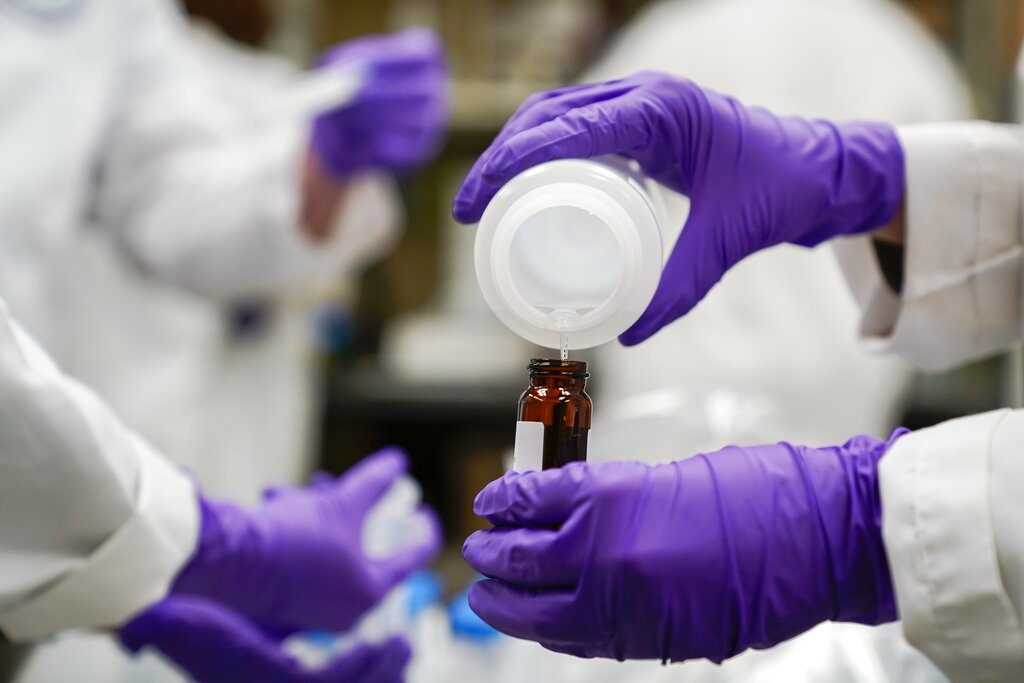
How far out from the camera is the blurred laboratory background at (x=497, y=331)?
0.99 metres

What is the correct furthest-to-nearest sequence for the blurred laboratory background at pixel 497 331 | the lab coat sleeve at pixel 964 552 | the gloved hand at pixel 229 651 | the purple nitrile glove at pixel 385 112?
the purple nitrile glove at pixel 385 112 → the blurred laboratory background at pixel 497 331 → the gloved hand at pixel 229 651 → the lab coat sleeve at pixel 964 552

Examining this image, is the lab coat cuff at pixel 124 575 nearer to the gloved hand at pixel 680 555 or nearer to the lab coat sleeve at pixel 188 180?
the gloved hand at pixel 680 555

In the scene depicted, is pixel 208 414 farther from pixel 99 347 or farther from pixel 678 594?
pixel 678 594

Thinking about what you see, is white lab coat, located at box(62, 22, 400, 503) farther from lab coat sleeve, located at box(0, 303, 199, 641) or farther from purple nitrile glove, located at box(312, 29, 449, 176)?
lab coat sleeve, located at box(0, 303, 199, 641)

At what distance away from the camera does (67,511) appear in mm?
662

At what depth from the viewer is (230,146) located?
156 cm

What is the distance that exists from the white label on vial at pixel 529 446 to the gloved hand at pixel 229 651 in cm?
30

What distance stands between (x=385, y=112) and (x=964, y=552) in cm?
105

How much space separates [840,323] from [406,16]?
1.49 m

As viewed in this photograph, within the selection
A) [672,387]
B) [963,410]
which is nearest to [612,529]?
[672,387]

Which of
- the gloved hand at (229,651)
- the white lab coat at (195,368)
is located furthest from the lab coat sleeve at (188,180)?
the gloved hand at (229,651)

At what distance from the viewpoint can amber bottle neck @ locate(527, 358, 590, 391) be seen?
0.57 meters

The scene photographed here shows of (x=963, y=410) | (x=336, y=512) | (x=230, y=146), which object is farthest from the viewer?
(x=963, y=410)

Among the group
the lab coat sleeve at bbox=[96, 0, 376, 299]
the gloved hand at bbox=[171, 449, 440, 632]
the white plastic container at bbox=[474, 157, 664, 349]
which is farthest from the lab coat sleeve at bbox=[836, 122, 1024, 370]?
the lab coat sleeve at bbox=[96, 0, 376, 299]
